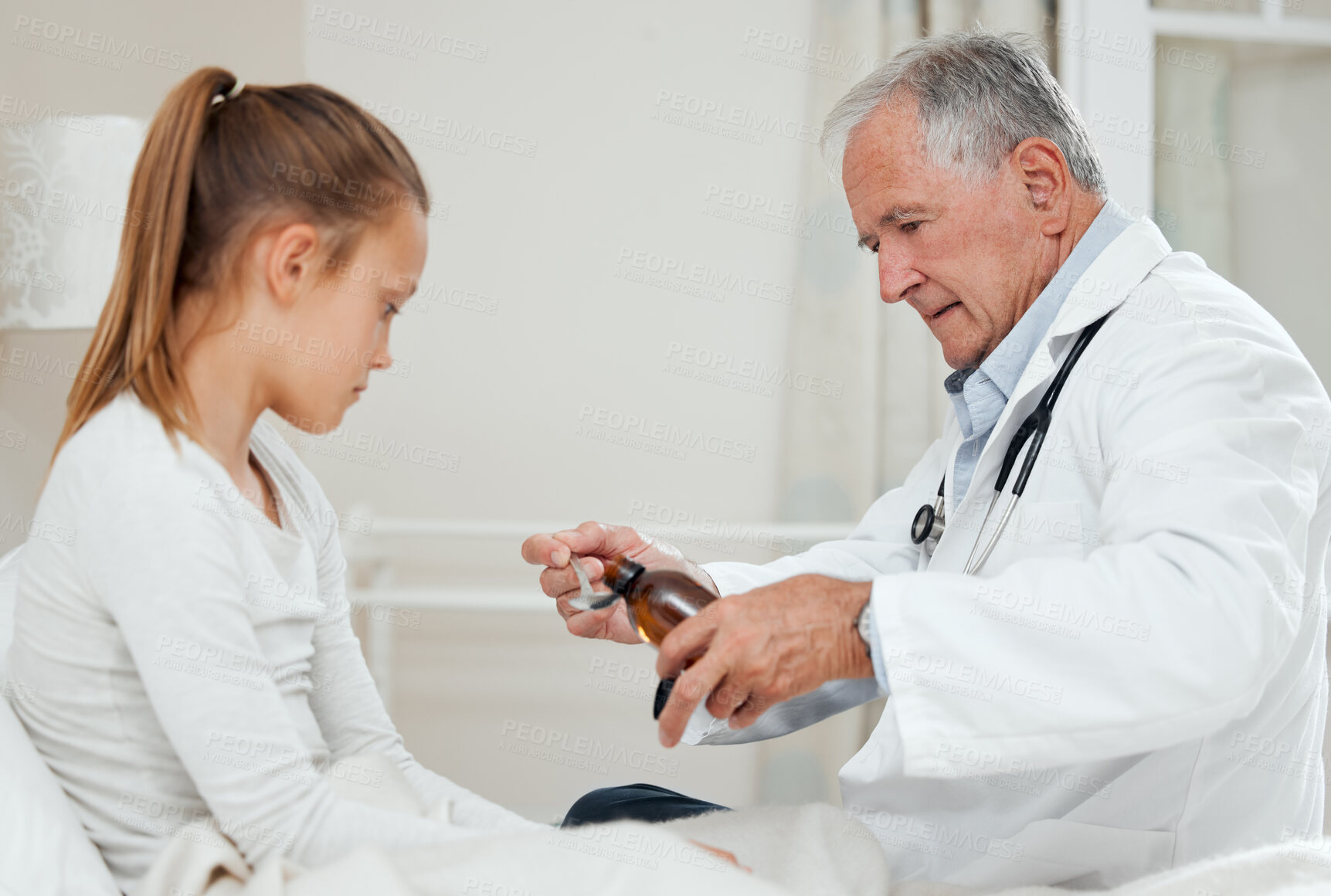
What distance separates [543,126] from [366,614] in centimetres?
116

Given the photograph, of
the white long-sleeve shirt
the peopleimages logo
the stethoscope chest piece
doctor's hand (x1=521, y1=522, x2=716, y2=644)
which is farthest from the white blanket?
the peopleimages logo

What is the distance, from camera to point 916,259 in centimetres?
120

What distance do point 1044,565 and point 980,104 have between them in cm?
61

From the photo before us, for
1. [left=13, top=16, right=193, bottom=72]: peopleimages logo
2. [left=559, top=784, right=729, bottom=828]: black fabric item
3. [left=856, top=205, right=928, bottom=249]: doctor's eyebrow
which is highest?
[left=13, top=16, right=193, bottom=72]: peopleimages logo

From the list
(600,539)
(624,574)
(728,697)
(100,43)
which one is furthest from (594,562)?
(100,43)

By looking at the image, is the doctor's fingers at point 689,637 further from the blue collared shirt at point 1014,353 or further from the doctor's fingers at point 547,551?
the blue collared shirt at point 1014,353

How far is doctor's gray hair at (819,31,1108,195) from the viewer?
Result: 1.15 m

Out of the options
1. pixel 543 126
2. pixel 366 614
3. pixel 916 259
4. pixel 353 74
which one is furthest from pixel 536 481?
pixel 916 259

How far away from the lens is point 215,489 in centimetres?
70

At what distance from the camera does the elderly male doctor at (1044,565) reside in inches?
30.5

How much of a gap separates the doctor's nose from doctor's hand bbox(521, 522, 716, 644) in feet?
1.37

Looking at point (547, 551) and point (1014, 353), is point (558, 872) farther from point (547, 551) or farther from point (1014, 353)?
point (1014, 353)

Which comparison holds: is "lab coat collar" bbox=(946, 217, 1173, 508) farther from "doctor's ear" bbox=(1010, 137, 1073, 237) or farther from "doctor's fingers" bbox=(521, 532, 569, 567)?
"doctor's fingers" bbox=(521, 532, 569, 567)

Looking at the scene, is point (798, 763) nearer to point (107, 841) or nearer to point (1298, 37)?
point (107, 841)
